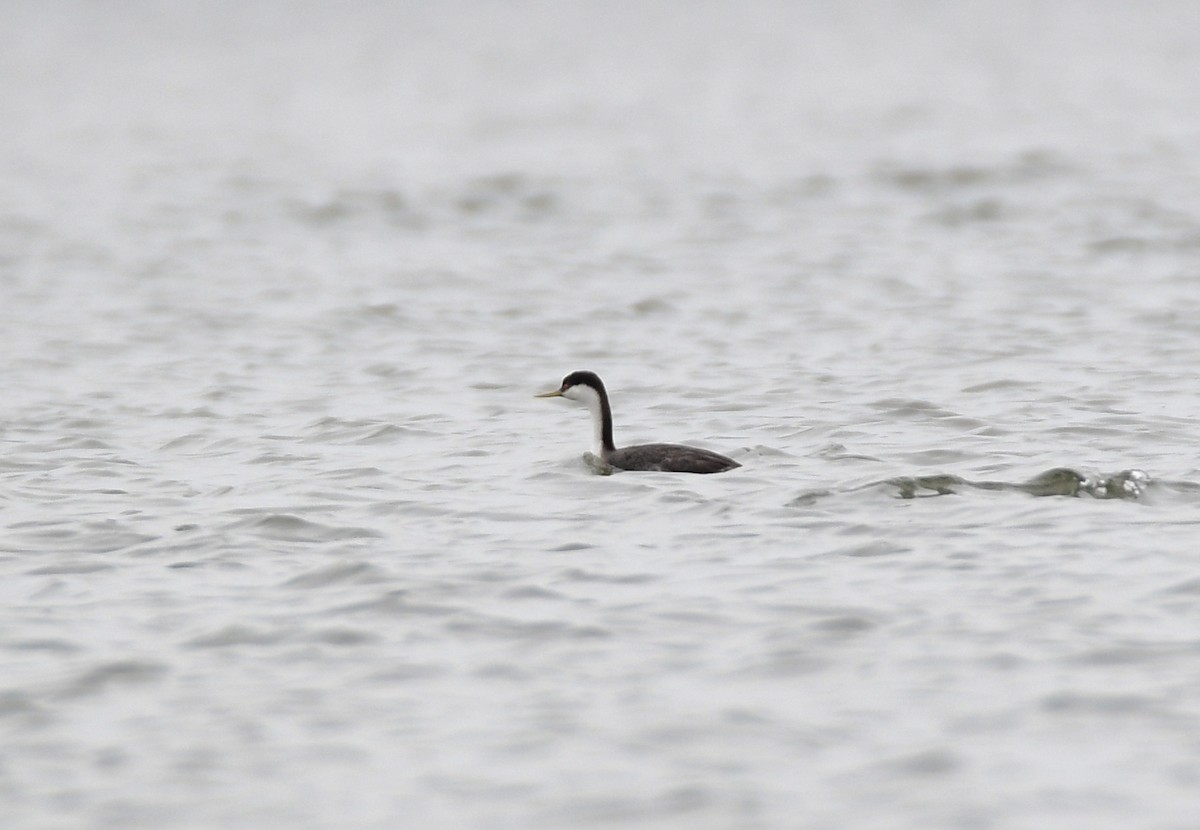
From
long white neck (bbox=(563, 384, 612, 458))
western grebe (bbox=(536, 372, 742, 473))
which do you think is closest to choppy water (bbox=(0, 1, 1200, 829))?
western grebe (bbox=(536, 372, 742, 473))

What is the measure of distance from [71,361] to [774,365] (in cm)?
681

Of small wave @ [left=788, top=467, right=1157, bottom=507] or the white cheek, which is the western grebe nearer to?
the white cheek

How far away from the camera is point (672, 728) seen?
8172 mm

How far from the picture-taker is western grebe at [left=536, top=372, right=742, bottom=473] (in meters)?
12.8

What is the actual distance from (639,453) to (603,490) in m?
0.46

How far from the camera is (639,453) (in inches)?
511

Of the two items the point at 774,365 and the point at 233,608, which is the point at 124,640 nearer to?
the point at 233,608

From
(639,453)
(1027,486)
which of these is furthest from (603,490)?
(1027,486)

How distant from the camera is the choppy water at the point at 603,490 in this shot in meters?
7.88

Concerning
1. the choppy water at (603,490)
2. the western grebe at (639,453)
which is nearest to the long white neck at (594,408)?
the western grebe at (639,453)

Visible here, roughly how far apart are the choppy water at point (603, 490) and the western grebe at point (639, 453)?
21cm

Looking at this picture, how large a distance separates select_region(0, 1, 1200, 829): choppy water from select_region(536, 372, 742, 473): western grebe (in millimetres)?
213

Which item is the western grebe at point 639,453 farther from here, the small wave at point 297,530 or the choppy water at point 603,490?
the small wave at point 297,530

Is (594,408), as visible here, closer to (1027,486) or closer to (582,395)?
(582,395)
